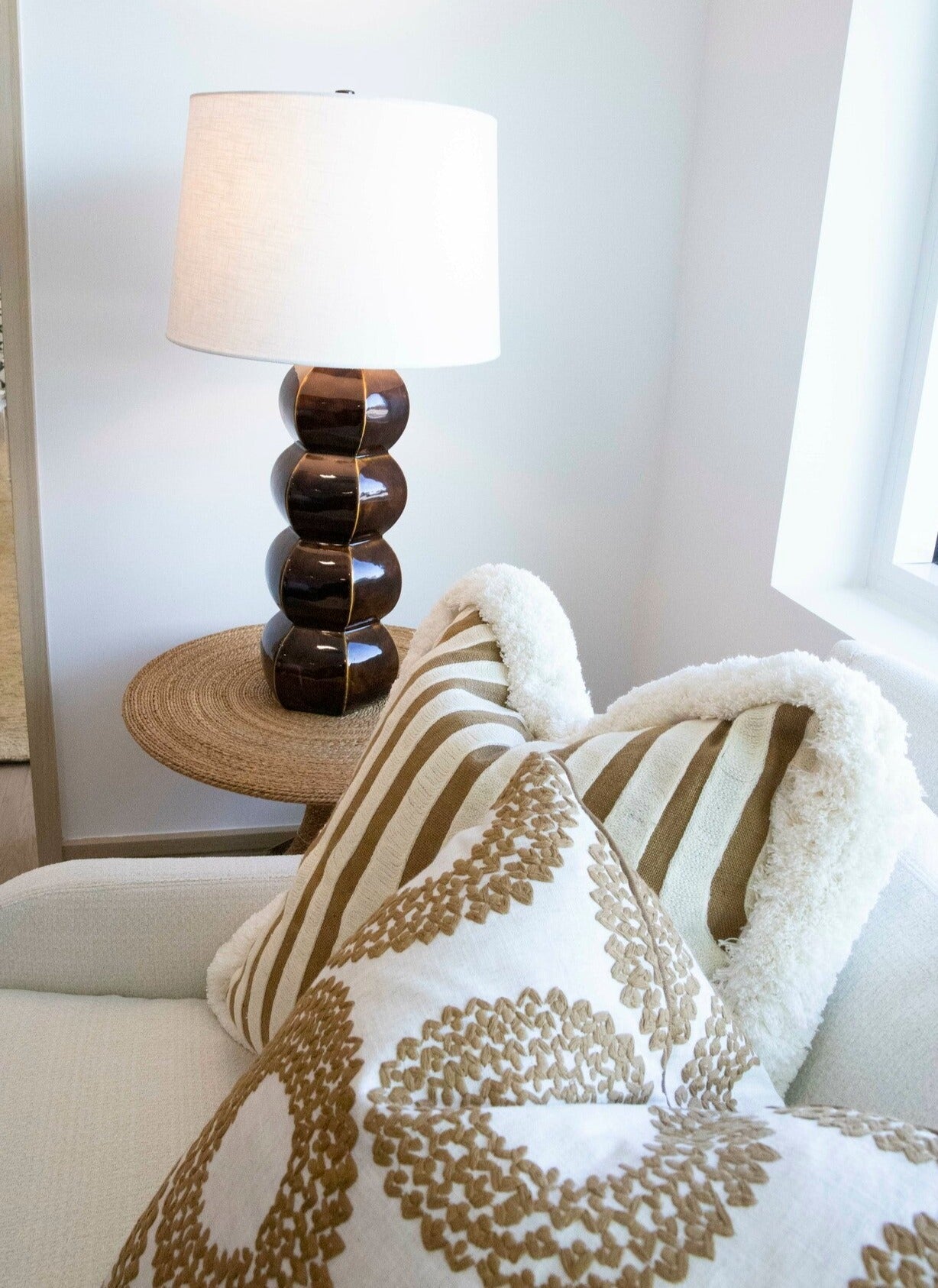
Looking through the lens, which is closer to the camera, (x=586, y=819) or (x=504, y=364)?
(x=586, y=819)

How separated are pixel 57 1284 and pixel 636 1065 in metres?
0.47

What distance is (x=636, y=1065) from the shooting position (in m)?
0.60

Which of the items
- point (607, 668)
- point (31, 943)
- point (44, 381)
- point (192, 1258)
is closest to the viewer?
point (192, 1258)

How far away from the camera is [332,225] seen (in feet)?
4.31

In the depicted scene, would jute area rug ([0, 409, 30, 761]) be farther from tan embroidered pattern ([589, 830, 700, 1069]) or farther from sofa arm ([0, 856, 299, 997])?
tan embroidered pattern ([589, 830, 700, 1069])

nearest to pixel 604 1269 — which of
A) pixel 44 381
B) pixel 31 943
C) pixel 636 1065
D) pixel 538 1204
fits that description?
pixel 538 1204

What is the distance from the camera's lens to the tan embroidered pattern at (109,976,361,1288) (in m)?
0.51

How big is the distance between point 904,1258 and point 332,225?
1.18 m

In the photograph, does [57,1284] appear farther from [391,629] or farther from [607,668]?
[607,668]

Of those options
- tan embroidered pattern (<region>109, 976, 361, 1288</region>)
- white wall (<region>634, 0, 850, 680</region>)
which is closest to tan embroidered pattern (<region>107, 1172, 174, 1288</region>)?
tan embroidered pattern (<region>109, 976, 361, 1288</region>)

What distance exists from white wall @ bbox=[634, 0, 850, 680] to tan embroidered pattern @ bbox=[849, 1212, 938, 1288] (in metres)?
1.12

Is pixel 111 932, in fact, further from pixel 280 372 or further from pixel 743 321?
pixel 743 321

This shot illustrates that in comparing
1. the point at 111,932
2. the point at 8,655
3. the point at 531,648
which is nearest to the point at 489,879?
the point at 531,648

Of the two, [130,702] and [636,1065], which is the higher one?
[636,1065]
